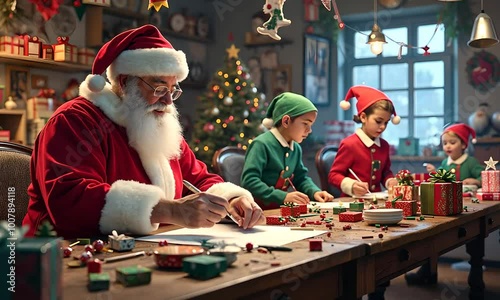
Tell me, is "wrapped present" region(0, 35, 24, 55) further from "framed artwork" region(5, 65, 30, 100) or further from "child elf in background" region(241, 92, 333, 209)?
"child elf in background" region(241, 92, 333, 209)

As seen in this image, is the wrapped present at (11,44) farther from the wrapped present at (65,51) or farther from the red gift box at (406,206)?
the red gift box at (406,206)

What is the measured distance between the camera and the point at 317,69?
6840 millimetres

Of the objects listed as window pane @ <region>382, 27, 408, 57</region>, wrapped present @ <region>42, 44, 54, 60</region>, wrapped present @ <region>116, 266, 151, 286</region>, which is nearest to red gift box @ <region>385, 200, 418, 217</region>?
wrapped present @ <region>116, 266, 151, 286</region>

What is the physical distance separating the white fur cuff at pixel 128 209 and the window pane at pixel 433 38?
531cm

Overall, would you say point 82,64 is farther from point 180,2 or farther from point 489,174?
point 489,174

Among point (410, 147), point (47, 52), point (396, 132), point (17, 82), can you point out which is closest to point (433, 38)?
point (396, 132)

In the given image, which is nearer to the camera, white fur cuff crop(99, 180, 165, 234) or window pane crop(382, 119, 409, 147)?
white fur cuff crop(99, 180, 165, 234)

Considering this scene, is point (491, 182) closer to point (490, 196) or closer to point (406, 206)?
point (490, 196)

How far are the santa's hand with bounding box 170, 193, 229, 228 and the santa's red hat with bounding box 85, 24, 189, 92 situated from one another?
0.60 meters

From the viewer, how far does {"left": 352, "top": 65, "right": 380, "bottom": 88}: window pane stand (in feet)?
22.4

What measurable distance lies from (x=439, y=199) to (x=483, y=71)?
13.6 feet

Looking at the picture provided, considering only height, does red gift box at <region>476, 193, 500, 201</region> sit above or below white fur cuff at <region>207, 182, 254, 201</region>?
below

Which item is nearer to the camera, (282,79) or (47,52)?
(47,52)

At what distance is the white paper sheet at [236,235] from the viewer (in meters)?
1.46
